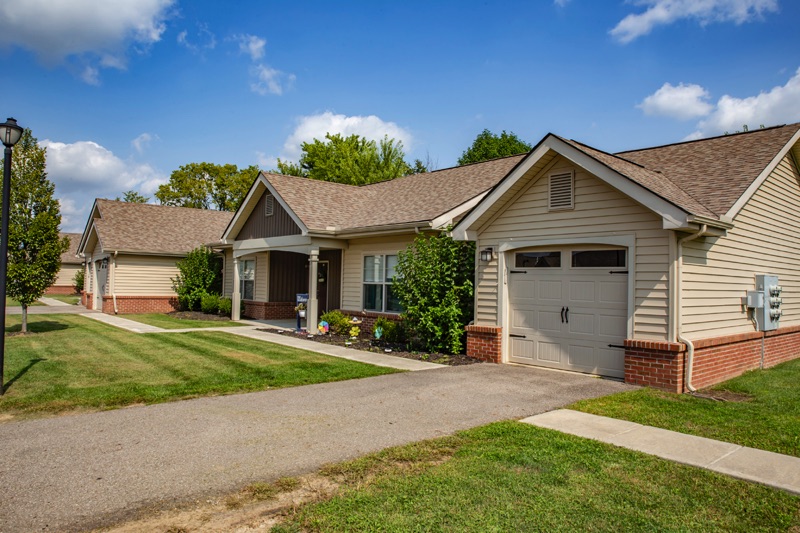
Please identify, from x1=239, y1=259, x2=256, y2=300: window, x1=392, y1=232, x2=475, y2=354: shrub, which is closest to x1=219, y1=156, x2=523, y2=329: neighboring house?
x1=239, y1=259, x2=256, y2=300: window

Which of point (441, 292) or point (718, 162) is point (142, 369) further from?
point (718, 162)

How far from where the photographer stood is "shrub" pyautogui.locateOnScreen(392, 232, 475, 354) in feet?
41.0

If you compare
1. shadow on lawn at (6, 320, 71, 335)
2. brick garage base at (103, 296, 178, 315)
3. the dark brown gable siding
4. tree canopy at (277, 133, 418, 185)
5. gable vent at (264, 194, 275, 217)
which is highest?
tree canopy at (277, 133, 418, 185)

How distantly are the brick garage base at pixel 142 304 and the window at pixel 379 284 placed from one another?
13925mm

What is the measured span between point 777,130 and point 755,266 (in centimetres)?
313

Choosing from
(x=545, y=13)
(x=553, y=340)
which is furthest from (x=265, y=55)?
(x=553, y=340)

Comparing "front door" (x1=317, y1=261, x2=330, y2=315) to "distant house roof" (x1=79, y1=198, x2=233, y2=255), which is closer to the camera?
"front door" (x1=317, y1=261, x2=330, y2=315)

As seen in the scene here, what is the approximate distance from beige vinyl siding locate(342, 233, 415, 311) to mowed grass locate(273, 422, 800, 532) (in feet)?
32.8

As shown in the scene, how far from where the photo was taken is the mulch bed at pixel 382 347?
11.9 m

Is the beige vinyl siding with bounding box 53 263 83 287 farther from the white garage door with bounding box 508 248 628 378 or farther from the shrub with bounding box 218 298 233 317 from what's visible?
the white garage door with bounding box 508 248 628 378

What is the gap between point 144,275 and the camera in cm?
2592

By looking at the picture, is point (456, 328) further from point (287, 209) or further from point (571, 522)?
point (571, 522)

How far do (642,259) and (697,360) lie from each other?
191 centimetres

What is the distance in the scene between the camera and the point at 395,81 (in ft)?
60.5
